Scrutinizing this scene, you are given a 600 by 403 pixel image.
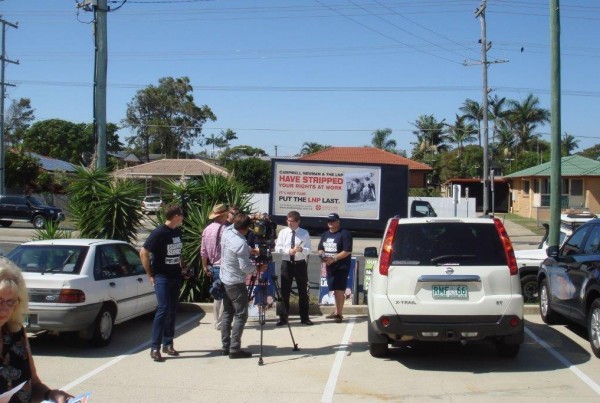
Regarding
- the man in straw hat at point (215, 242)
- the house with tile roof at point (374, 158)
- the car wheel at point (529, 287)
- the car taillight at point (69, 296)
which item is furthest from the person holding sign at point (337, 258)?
the house with tile roof at point (374, 158)

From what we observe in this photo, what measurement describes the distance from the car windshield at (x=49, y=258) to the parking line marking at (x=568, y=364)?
6.01 meters

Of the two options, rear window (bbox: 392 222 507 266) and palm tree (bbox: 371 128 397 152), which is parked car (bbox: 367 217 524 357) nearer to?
rear window (bbox: 392 222 507 266)

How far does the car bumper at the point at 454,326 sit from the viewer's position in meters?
6.78

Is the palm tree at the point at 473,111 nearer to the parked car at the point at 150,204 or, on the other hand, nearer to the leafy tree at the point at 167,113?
the leafy tree at the point at 167,113

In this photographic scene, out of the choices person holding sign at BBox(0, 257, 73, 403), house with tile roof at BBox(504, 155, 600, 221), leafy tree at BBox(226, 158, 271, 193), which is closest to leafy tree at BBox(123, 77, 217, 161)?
leafy tree at BBox(226, 158, 271, 193)

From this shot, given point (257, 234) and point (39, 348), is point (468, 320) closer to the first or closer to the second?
point (257, 234)

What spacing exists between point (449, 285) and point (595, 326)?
2.08m

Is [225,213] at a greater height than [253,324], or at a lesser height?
greater

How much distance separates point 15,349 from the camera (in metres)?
3.30

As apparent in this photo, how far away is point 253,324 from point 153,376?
319cm

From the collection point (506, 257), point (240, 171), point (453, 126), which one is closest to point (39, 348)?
point (506, 257)

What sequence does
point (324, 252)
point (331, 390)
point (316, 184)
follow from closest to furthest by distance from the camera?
point (331, 390), point (324, 252), point (316, 184)

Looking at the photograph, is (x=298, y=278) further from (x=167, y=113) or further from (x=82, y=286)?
(x=167, y=113)

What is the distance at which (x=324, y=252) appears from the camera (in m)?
9.75
